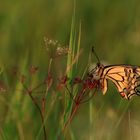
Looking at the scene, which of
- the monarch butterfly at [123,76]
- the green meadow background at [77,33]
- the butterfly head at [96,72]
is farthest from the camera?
the green meadow background at [77,33]

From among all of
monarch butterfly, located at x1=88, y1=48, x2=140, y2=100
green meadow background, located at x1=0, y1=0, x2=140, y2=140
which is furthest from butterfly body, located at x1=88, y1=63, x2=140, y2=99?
green meadow background, located at x1=0, y1=0, x2=140, y2=140

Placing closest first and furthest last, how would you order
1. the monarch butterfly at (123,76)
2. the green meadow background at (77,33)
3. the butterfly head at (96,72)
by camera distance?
1. the butterfly head at (96,72)
2. the monarch butterfly at (123,76)
3. the green meadow background at (77,33)

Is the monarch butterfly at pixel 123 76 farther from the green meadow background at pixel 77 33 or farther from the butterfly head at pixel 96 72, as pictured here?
the green meadow background at pixel 77 33

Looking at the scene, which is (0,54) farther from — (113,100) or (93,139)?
(93,139)

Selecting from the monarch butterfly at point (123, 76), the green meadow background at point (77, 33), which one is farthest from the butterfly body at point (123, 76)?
the green meadow background at point (77, 33)

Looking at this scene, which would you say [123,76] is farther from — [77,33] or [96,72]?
[77,33]

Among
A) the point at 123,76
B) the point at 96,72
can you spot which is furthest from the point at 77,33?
the point at 96,72

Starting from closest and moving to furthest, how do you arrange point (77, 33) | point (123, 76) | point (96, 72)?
point (96, 72) < point (123, 76) < point (77, 33)

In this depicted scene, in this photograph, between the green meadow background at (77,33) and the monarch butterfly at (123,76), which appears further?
the green meadow background at (77,33)

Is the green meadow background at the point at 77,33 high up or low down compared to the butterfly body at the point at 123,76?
up

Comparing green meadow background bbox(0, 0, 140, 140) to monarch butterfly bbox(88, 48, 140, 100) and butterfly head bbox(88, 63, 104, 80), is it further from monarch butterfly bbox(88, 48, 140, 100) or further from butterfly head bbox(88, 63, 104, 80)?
butterfly head bbox(88, 63, 104, 80)
